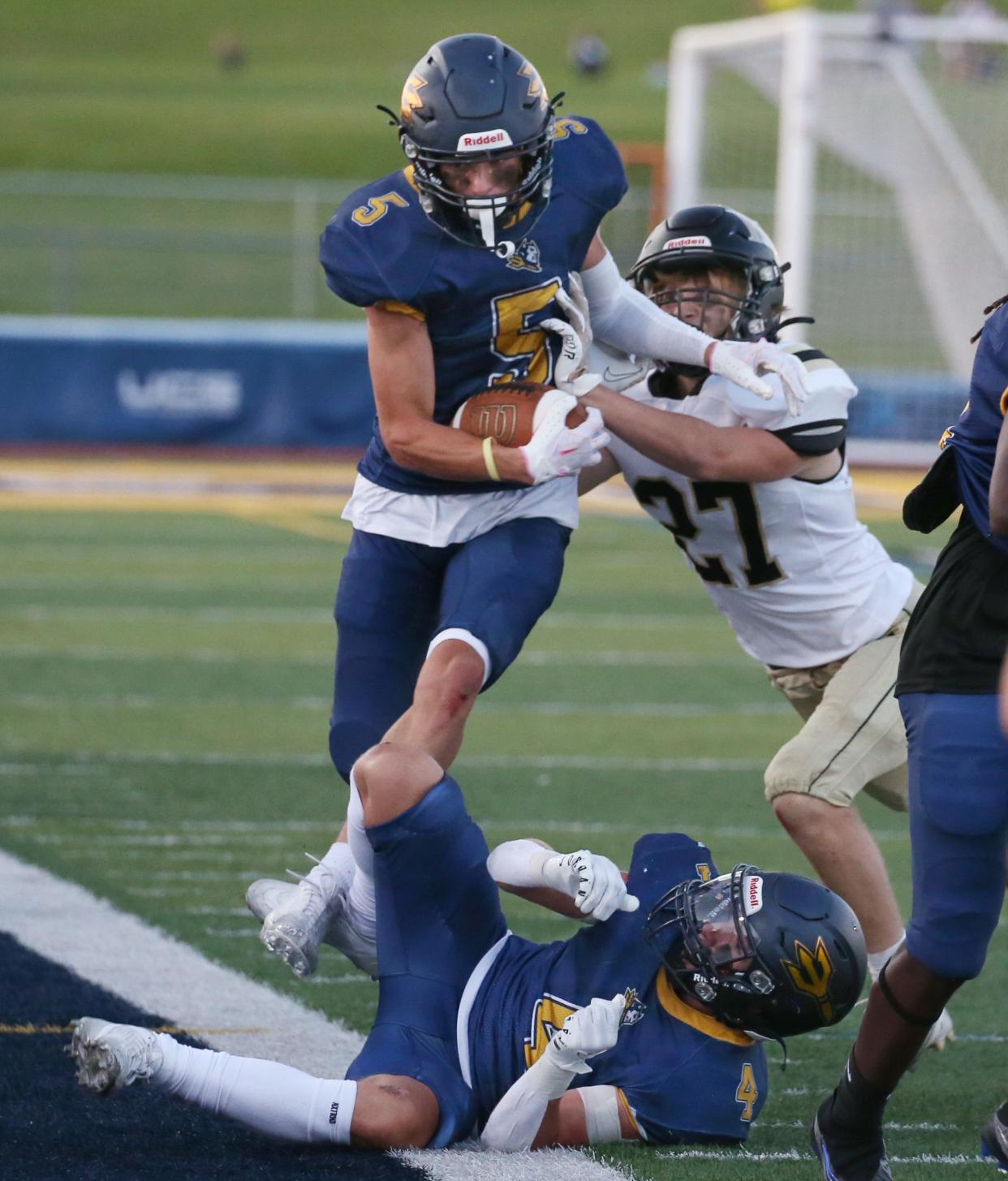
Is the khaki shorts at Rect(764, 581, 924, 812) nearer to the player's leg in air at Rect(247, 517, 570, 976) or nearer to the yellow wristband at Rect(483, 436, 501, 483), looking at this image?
the player's leg in air at Rect(247, 517, 570, 976)

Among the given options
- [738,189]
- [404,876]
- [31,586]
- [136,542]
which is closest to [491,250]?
[404,876]

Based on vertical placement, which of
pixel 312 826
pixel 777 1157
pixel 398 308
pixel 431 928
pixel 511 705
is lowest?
pixel 511 705

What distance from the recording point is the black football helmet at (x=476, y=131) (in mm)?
3953

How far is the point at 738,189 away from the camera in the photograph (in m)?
14.6

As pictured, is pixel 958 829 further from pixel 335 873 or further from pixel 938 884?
pixel 335 873

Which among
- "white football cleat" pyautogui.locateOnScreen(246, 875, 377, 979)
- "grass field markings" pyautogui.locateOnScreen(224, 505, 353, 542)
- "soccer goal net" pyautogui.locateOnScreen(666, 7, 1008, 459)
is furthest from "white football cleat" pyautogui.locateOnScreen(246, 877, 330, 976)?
"soccer goal net" pyautogui.locateOnScreen(666, 7, 1008, 459)

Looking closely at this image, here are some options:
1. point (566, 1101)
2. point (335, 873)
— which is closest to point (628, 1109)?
point (566, 1101)

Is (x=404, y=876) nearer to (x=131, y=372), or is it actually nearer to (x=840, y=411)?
(x=840, y=411)

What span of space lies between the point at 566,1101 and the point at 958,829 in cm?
83

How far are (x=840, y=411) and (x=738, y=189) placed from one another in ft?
35.0

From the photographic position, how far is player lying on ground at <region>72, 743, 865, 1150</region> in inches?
127

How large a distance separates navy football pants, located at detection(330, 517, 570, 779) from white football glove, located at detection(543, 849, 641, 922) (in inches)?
30.5

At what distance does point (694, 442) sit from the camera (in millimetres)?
4195

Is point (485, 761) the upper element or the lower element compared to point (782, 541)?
lower
